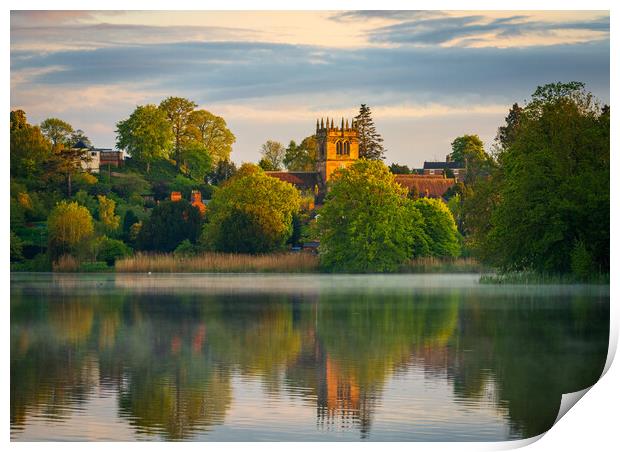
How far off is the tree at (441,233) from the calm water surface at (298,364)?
50.9 feet

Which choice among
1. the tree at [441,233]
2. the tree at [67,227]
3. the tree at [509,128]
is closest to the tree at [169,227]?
the tree at [67,227]

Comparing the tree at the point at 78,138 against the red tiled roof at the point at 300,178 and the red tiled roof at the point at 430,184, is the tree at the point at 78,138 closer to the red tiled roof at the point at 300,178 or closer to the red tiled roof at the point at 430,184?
the red tiled roof at the point at 430,184

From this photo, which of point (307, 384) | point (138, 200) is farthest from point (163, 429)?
point (138, 200)

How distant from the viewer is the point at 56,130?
17625mm

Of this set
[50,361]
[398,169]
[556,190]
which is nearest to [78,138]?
[50,361]

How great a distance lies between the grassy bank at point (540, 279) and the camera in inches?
796

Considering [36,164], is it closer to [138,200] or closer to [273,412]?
[138,200]

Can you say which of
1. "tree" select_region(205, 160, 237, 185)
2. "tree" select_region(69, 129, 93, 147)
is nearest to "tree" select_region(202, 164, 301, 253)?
"tree" select_region(205, 160, 237, 185)

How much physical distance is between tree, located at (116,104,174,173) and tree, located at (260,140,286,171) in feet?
72.0

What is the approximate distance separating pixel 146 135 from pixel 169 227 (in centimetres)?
348

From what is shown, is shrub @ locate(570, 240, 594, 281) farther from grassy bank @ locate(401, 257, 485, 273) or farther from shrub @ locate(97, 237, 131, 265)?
grassy bank @ locate(401, 257, 485, 273)

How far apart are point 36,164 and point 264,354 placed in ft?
20.3

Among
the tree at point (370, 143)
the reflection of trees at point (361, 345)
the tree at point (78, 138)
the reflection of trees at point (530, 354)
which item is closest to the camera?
the reflection of trees at point (361, 345)

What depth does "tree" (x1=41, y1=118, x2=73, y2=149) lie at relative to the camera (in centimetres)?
1693
